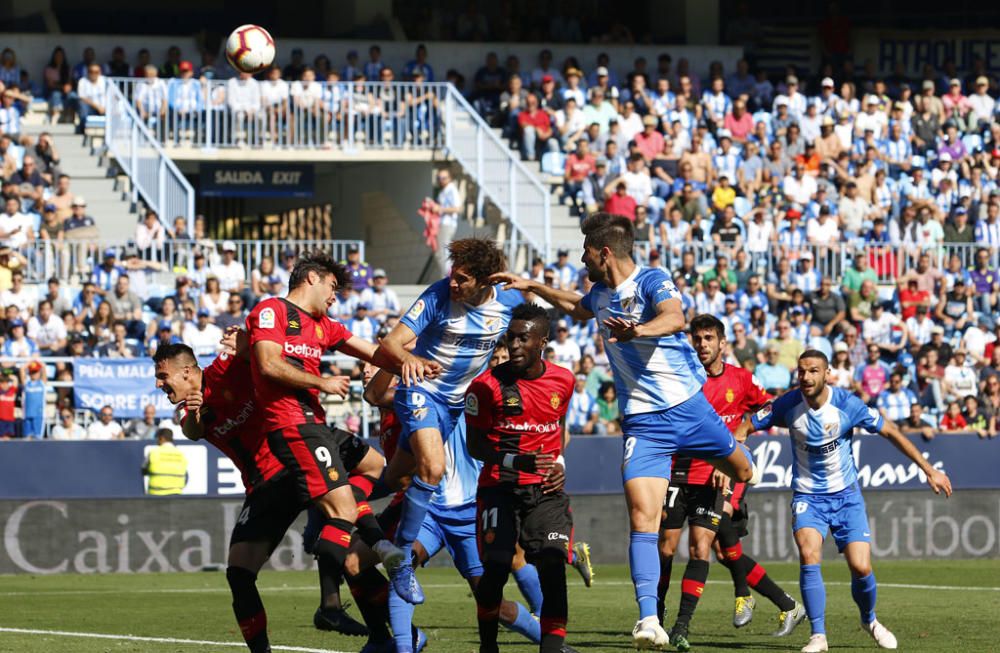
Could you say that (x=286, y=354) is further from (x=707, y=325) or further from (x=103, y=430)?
(x=103, y=430)

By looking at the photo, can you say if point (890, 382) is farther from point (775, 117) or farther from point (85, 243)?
point (85, 243)

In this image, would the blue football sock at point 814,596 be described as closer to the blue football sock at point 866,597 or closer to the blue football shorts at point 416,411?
the blue football sock at point 866,597

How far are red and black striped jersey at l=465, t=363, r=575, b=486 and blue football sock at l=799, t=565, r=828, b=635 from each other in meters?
2.53

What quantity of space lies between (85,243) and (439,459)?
16123 millimetres

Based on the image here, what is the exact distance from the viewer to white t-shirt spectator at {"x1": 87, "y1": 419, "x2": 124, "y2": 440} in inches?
897

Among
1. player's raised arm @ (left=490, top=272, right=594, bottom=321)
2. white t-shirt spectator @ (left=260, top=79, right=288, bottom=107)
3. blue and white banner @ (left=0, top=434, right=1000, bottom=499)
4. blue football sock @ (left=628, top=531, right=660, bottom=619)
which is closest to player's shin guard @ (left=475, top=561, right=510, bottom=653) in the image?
blue football sock @ (left=628, top=531, right=660, bottom=619)

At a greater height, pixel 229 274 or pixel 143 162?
pixel 143 162

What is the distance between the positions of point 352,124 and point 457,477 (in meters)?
Answer: 19.8

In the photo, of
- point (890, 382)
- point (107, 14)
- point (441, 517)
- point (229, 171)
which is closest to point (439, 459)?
point (441, 517)

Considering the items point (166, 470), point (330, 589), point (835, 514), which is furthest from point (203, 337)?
point (835, 514)

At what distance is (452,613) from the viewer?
51.3 feet

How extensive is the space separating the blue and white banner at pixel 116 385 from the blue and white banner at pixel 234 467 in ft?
4.27

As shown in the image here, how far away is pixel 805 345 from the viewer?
27047 mm

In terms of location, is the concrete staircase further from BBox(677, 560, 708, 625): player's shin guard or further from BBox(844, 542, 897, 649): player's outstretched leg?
BBox(844, 542, 897, 649): player's outstretched leg
